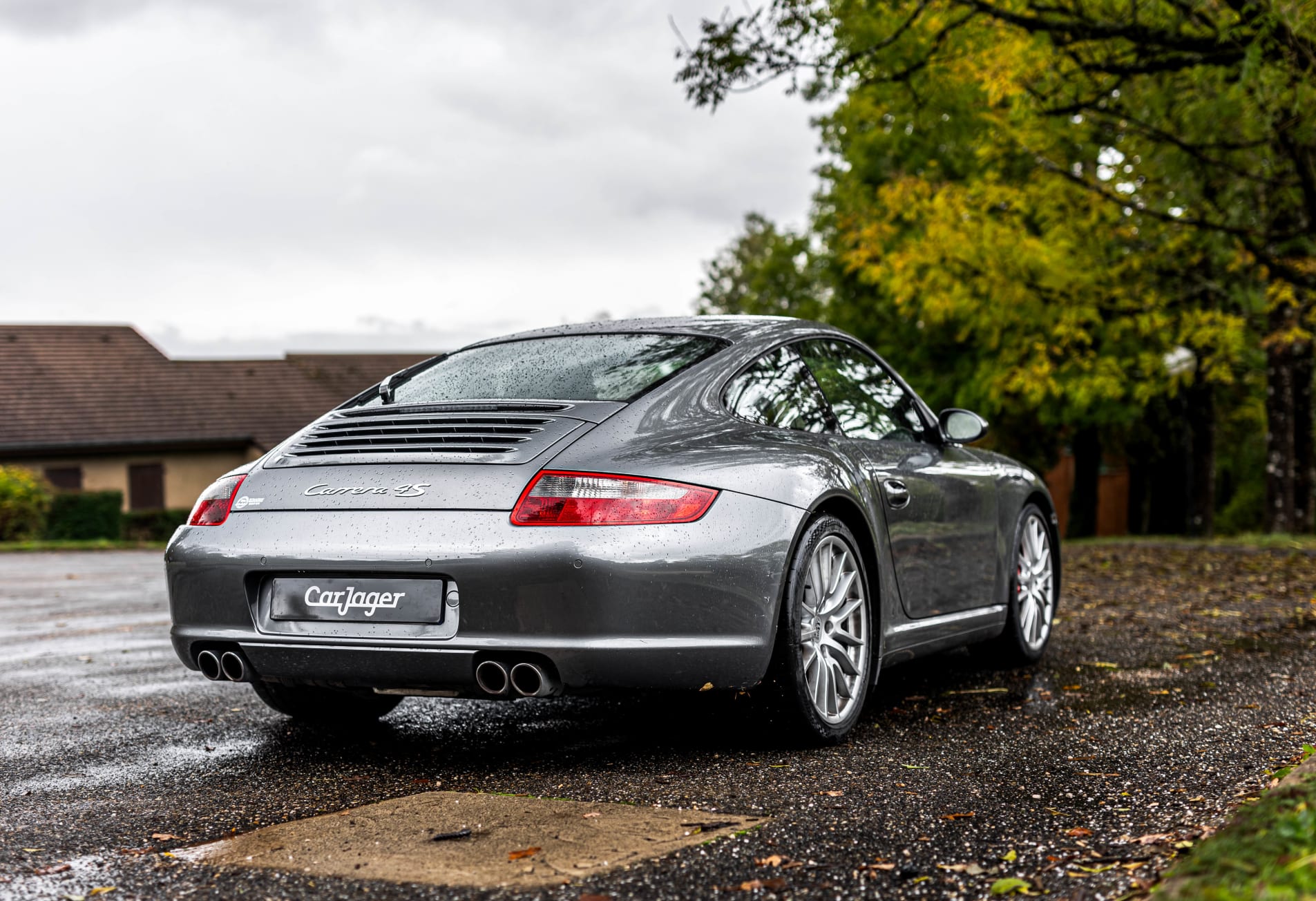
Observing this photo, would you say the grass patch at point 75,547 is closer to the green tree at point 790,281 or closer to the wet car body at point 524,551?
the green tree at point 790,281

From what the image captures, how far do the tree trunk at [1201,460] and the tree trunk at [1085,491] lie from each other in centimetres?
567

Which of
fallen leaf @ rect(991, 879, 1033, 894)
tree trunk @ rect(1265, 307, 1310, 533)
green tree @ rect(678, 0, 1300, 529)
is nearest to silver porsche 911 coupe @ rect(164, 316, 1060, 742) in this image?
fallen leaf @ rect(991, 879, 1033, 894)

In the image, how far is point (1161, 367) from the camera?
17.0 m

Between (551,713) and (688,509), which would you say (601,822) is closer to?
(688,509)

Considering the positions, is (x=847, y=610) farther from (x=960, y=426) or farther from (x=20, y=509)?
(x=20, y=509)

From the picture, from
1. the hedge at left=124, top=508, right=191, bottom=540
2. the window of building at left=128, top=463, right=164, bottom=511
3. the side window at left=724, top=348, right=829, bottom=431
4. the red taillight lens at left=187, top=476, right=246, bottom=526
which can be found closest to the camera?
the red taillight lens at left=187, top=476, right=246, bottom=526

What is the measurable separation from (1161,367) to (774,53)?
32.8 ft

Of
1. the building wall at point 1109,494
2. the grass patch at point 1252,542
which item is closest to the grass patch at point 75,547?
the grass patch at point 1252,542

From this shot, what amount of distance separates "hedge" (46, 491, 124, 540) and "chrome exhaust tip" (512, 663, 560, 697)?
24062 mm

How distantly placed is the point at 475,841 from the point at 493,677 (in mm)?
658

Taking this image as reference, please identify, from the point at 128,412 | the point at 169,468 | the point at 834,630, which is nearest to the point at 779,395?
the point at 834,630

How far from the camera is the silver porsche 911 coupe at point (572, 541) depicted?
3.76 m

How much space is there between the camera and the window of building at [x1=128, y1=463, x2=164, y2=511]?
35.7 meters

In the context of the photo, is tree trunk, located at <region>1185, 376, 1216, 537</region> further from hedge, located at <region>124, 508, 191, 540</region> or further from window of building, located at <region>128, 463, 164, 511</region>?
window of building, located at <region>128, 463, 164, 511</region>
